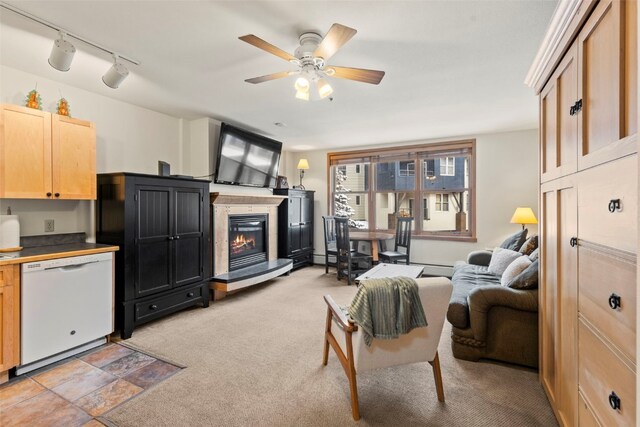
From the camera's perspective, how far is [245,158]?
475cm

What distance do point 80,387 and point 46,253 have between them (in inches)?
43.6

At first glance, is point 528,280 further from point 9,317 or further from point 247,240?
point 9,317

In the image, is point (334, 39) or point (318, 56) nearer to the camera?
point (334, 39)

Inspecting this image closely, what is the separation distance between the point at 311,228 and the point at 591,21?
18.2 feet

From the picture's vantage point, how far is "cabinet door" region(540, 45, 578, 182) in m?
1.45

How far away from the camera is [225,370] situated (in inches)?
92.4

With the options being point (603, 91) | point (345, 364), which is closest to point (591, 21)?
point (603, 91)

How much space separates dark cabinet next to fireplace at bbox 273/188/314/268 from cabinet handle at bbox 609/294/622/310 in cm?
486

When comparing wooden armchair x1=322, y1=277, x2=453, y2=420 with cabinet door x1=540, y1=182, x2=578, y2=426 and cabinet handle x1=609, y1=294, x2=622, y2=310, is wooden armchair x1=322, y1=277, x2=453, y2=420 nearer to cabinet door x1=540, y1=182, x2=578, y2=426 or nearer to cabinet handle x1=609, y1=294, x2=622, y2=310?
cabinet door x1=540, y1=182, x2=578, y2=426

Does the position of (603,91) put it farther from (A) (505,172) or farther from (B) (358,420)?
(A) (505,172)

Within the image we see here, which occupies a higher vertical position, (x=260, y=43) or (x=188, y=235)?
(x=260, y=43)

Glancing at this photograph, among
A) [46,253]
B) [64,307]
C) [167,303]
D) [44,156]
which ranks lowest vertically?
[167,303]

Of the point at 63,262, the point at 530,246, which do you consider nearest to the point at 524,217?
the point at 530,246

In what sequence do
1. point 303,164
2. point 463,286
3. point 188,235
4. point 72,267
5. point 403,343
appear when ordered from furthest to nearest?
point 303,164 → point 188,235 → point 463,286 → point 72,267 → point 403,343
